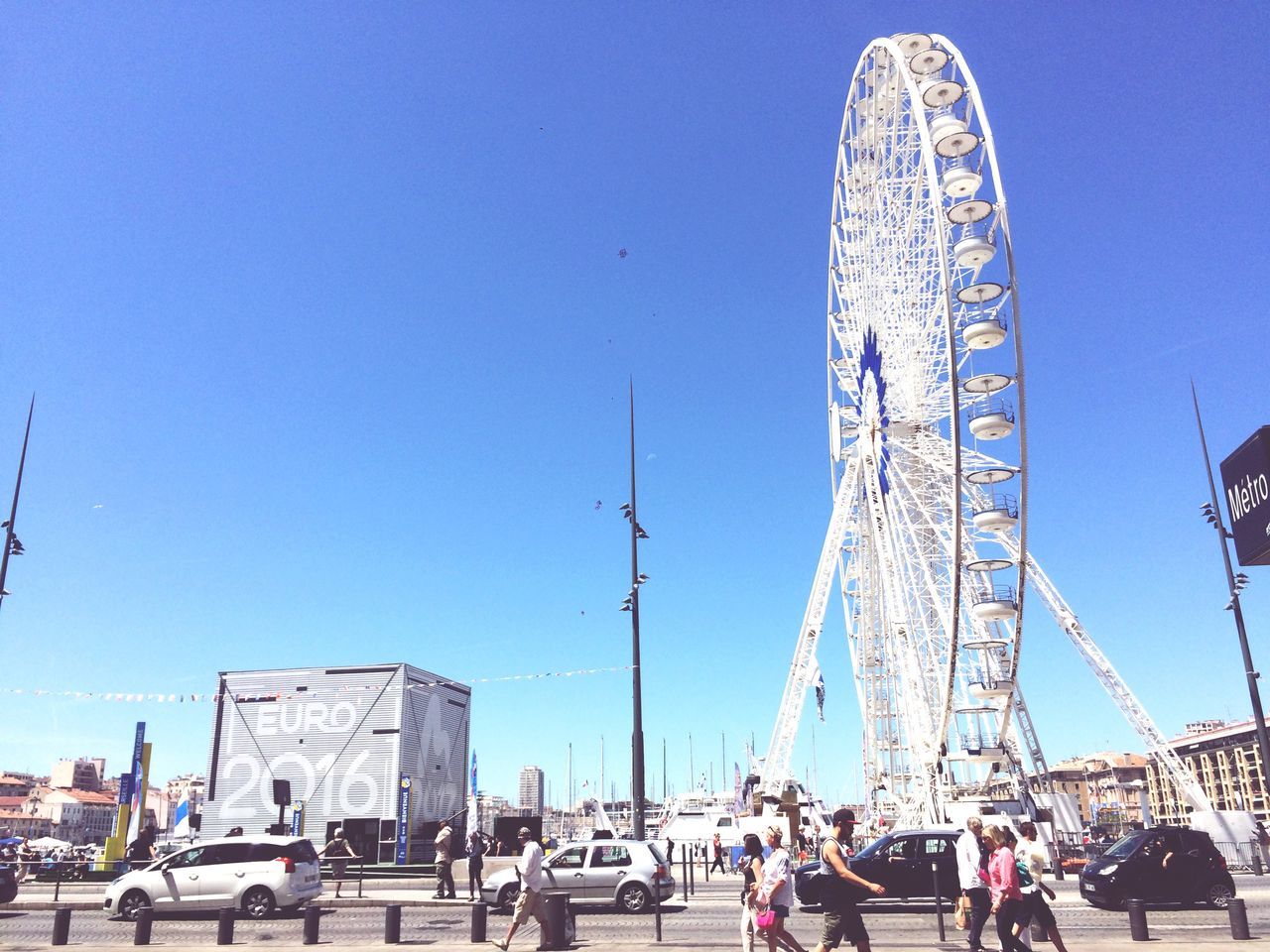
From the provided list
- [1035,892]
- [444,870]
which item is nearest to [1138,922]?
[1035,892]

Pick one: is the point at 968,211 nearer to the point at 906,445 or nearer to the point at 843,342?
the point at 906,445

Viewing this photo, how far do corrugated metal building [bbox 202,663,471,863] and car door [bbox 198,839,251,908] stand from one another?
74.7 ft

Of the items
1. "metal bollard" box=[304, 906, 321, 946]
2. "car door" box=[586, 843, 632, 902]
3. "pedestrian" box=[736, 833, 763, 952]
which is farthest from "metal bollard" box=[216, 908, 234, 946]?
"pedestrian" box=[736, 833, 763, 952]

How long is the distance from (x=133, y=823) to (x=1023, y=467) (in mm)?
39588

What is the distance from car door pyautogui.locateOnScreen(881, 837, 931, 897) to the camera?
17.7 m

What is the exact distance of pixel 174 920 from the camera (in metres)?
19.6

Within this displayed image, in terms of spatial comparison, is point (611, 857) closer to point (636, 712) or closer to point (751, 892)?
point (636, 712)

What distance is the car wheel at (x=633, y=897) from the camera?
1959 centimetres

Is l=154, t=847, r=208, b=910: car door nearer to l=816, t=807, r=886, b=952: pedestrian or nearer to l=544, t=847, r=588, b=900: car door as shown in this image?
l=544, t=847, r=588, b=900: car door

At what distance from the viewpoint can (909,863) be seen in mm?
17797

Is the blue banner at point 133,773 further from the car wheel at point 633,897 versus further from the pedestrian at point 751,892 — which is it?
the pedestrian at point 751,892

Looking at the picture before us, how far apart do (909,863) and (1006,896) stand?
24.8 feet

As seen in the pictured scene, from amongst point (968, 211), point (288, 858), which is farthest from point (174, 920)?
point (968, 211)

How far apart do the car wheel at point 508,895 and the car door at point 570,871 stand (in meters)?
0.71
